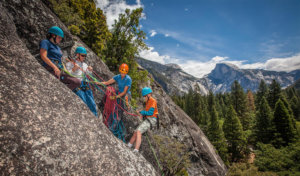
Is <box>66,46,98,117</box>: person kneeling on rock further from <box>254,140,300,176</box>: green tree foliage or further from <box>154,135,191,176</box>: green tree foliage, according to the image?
<box>254,140,300,176</box>: green tree foliage

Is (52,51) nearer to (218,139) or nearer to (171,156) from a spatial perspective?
(171,156)

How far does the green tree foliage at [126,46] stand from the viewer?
48.4ft

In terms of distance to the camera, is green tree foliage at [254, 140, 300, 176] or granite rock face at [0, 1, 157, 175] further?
green tree foliage at [254, 140, 300, 176]

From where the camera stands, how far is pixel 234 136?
94.6 feet

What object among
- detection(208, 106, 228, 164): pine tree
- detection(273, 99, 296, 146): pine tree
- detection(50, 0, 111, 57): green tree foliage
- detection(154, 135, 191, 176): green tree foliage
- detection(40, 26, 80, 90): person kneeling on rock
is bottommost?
detection(208, 106, 228, 164): pine tree

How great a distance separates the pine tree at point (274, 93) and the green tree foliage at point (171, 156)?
4708cm

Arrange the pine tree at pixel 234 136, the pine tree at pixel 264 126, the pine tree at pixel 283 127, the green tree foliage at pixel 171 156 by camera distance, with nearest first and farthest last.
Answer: the green tree foliage at pixel 171 156
the pine tree at pixel 283 127
the pine tree at pixel 264 126
the pine tree at pixel 234 136

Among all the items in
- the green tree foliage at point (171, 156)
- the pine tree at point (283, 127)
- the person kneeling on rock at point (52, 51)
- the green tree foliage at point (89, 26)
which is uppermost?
the green tree foliage at point (89, 26)

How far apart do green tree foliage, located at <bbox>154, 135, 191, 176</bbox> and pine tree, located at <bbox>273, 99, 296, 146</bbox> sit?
23.1 m

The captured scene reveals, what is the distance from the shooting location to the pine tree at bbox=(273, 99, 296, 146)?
77.3 ft

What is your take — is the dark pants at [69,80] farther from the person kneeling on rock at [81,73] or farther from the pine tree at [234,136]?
the pine tree at [234,136]

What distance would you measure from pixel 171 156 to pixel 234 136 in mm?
24424

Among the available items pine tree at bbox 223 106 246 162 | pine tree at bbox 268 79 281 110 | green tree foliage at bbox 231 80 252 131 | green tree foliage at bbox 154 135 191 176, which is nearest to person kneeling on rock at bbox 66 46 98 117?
green tree foliage at bbox 154 135 191 176

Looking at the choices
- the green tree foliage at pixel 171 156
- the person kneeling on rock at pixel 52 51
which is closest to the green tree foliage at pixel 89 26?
the person kneeling on rock at pixel 52 51
